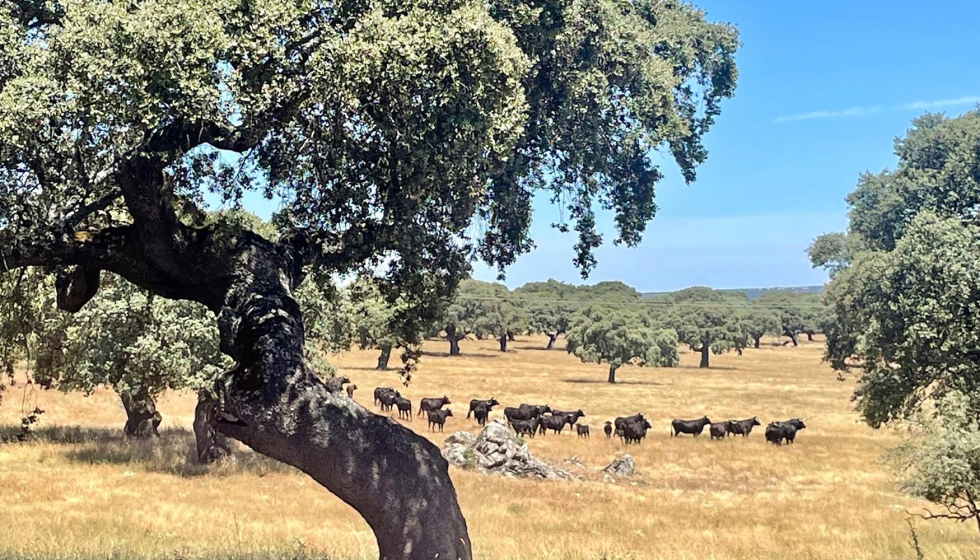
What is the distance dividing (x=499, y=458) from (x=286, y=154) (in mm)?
24796

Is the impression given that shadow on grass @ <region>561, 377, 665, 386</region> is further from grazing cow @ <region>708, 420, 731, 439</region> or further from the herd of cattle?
grazing cow @ <region>708, 420, 731, 439</region>

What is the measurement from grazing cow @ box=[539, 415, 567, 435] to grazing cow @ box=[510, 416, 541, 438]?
0.39m

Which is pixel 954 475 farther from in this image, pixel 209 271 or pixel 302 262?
pixel 209 271

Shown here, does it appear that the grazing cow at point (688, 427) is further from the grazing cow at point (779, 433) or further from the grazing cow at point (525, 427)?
the grazing cow at point (525, 427)

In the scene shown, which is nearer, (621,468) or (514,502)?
(514,502)

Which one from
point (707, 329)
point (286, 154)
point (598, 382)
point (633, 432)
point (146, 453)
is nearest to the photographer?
point (286, 154)

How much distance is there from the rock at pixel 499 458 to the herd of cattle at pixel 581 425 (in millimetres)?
12132

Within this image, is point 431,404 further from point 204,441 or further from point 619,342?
point 619,342

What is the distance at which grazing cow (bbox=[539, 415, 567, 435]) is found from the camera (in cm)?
4756

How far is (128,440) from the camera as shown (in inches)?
1260

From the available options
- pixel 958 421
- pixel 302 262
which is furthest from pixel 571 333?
pixel 302 262

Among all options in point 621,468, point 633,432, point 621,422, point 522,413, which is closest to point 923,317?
point 621,468

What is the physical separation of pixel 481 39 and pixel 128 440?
29.3 meters

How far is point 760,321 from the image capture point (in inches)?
5920
